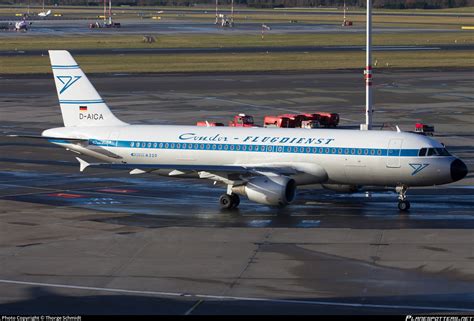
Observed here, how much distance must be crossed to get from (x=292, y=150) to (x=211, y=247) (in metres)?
10.2

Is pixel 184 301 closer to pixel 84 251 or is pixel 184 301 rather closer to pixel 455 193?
pixel 84 251

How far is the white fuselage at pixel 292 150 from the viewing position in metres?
47.8

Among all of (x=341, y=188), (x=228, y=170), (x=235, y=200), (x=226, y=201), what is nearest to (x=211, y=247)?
(x=228, y=170)

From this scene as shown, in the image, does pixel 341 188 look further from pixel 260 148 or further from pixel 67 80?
pixel 67 80

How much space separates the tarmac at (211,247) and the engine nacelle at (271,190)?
0.82m

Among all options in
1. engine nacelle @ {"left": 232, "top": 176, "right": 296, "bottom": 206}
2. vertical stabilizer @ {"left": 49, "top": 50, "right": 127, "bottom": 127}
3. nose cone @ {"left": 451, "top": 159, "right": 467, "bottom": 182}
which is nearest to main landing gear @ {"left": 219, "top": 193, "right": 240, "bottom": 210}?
engine nacelle @ {"left": 232, "top": 176, "right": 296, "bottom": 206}

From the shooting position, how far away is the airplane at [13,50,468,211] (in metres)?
47.6

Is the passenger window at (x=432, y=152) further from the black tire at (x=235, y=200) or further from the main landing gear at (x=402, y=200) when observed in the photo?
the black tire at (x=235, y=200)

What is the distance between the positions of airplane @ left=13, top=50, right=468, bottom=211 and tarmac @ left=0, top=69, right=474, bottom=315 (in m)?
1.39

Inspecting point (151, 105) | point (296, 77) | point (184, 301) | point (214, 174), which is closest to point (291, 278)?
point (184, 301)

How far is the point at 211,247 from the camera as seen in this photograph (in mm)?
41031

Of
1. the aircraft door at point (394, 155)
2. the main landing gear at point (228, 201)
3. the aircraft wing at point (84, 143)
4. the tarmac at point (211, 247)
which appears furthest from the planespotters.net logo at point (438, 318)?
the aircraft wing at point (84, 143)

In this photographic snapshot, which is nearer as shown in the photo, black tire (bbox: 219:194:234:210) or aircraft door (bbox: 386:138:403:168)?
aircraft door (bbox: 386:138:403:168)

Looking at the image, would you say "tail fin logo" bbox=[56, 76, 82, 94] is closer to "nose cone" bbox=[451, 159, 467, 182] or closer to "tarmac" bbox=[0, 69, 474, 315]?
"tarmac" bbox=[0, 69, 474, 315]
